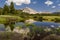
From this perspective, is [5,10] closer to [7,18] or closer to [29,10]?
[7,18]

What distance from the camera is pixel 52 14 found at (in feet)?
7.69

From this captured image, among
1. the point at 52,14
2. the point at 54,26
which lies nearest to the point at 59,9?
the point at 52,14

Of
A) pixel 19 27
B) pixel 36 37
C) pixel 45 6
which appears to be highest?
pixel 45 6

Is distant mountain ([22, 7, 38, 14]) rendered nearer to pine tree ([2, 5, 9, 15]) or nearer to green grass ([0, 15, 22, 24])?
green grass ([0, 15, 22, 24])

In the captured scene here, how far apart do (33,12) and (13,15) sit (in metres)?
0.34

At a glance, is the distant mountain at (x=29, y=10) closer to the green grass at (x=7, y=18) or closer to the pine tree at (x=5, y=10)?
the green grass at (x=7, y=18)

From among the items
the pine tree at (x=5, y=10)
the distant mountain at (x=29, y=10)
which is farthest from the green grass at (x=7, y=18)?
the distant mountain at (x=29, y=10)

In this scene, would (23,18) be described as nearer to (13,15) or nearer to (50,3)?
(13,15)

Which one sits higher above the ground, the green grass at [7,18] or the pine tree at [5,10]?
the pine tree at [5,10]

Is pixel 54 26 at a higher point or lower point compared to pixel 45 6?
lower

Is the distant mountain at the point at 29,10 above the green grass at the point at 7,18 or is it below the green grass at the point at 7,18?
above

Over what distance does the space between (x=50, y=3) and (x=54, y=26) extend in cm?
40

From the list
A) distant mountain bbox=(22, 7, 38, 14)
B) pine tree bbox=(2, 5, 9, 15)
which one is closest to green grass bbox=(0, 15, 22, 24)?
pine tree bbox=(2, 5, 9, 15)

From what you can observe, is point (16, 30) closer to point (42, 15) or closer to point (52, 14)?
point (42, 15)
